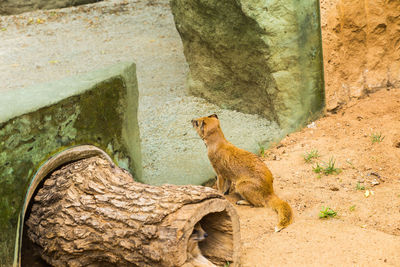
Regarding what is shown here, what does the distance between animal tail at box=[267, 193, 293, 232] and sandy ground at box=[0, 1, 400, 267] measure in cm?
5

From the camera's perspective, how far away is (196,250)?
3.13m

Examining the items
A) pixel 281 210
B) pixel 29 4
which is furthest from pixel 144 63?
pixel 281 210

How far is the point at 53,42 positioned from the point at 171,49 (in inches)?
63.4

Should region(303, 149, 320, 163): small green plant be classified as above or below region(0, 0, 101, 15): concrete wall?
below

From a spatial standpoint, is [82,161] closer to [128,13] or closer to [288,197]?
[288,197]

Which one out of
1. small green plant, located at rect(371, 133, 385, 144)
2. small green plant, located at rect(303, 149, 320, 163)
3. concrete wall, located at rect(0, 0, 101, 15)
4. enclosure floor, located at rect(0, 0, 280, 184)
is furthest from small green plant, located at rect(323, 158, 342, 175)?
concrete wall, located at rect(0, 0, 101, 15)

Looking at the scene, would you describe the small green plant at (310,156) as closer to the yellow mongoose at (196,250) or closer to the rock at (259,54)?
the rock at (259,54)

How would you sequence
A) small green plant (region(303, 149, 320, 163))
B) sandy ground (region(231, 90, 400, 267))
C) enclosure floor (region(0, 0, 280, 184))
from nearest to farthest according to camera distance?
sandy ground (region(231, 90, 400, 267)), small green plant (region(303, 149, 320, 163)), enclosure floor (region(0, 0, 280, 184))

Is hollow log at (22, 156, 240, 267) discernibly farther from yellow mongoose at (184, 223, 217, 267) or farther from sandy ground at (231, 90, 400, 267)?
sandy ground at (231, 90, 400, 267)

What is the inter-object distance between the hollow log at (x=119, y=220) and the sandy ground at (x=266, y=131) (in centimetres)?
42

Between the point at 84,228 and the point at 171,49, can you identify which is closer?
the point at 84,228

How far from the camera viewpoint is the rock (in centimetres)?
511

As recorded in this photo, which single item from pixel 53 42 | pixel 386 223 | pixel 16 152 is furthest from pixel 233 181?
pixel 53 42

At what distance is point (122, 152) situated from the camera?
13.2ft
